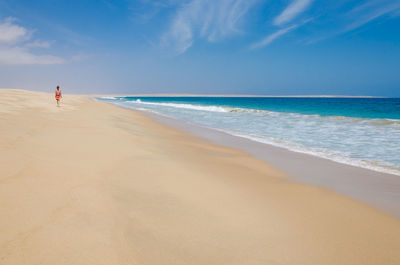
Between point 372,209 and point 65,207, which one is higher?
point 65,207

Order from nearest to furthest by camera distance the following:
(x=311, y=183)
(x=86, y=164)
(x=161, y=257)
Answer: (x=161, y=257) → (x=86, y=164) → (x=311, y=183)

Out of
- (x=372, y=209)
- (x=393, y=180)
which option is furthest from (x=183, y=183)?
(x=393, y=180)

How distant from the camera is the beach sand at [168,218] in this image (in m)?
1.87

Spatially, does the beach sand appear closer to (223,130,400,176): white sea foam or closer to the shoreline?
the shoreline

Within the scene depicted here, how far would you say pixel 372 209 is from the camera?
315cm

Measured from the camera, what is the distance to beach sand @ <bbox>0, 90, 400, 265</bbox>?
1.87m

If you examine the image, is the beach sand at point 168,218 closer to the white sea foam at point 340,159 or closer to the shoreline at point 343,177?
the shoreline at point 343,177

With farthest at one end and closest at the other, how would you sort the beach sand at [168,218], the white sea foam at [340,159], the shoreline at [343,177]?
1. the white sea foam at [340,159]
2. the shoreline at [343,177]
3. the beach sand at [168,218]

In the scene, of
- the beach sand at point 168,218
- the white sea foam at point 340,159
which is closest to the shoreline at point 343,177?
the white sea foam at point 340,159

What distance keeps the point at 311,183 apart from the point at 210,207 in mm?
2381

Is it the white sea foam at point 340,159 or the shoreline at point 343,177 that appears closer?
the shoreline at point 343,177

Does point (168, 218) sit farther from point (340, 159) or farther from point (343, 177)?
point (340, 159)

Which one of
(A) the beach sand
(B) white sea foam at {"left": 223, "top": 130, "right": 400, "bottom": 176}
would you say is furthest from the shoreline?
(A) the beach sand

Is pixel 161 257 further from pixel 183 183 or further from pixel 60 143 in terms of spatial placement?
pixel 60 143
